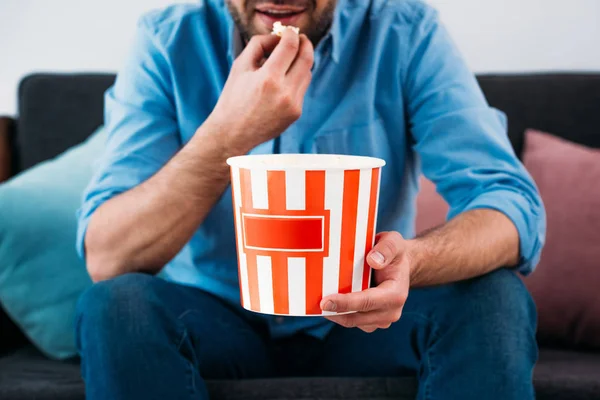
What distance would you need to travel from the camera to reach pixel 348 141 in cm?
A: 115

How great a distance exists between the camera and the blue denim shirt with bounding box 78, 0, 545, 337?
110 centimetres

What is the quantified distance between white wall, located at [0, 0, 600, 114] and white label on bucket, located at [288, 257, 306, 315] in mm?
1304

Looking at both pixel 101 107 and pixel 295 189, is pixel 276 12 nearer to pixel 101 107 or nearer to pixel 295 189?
pixel 295 189

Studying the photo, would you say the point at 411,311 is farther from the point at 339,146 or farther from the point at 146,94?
the point at 146,94

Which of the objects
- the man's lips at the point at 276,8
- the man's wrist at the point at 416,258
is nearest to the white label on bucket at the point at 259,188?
the man's wrist at the point at 416,258

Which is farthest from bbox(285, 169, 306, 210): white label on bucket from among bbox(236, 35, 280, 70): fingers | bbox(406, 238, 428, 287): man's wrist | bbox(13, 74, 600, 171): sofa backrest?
bbox(13, 74, 600, 171): sofa backrest

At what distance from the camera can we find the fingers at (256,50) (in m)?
0.93

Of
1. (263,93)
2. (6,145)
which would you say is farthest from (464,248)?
(6,145)

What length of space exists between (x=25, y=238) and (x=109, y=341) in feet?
2.05

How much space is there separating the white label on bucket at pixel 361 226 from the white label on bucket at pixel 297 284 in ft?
0.18

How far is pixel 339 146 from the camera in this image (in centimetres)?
115

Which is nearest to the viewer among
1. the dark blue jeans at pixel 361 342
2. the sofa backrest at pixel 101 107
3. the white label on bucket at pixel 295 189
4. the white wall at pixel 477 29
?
the white label on bucket at pixel 295 189

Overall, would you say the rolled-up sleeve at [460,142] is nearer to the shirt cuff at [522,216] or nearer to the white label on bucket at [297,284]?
the shirt cuff at [522,216]

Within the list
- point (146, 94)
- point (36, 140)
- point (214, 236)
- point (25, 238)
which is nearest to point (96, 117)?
point (36, 140)
